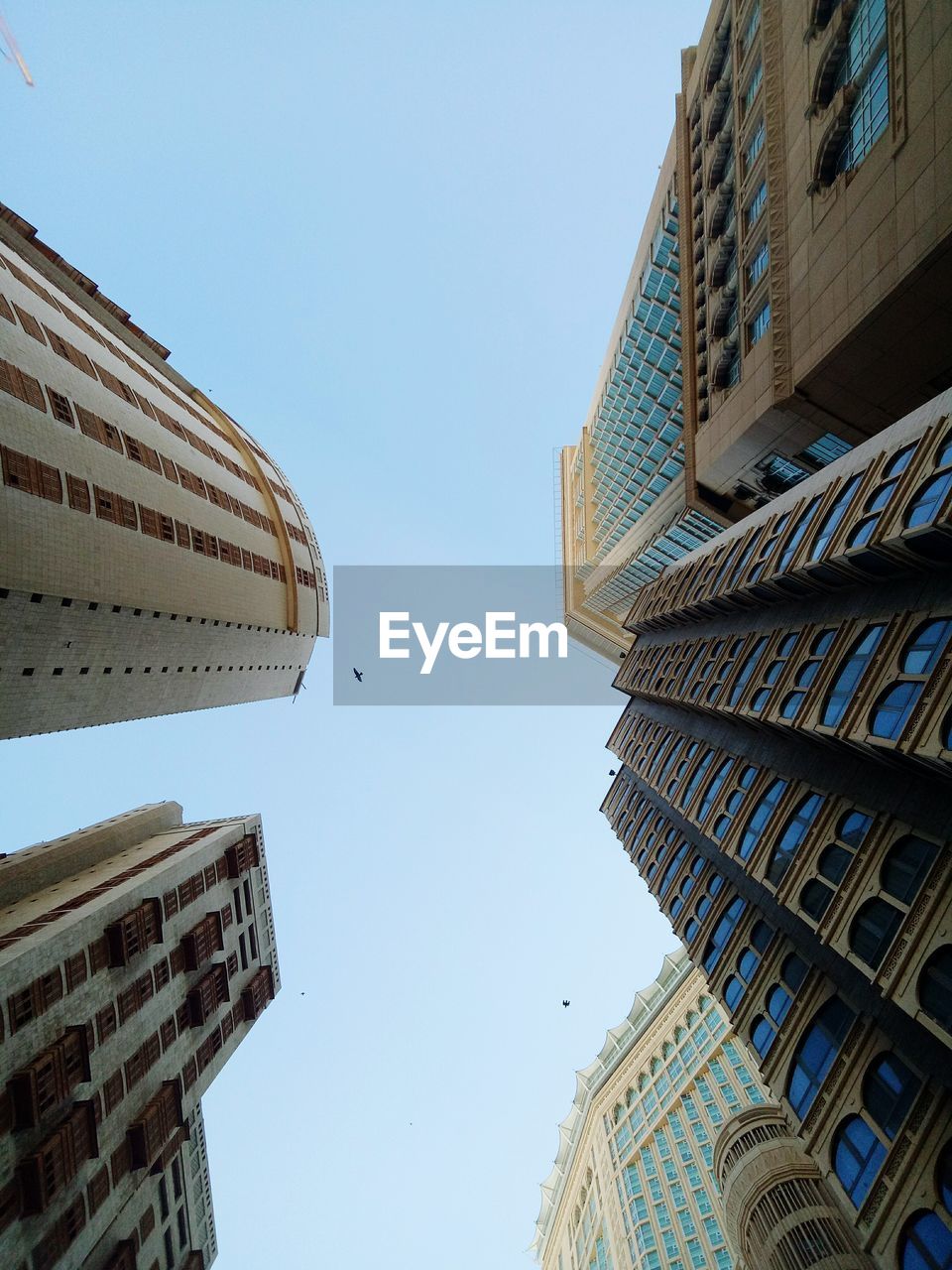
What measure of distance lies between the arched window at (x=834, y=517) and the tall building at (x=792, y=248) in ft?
26.5

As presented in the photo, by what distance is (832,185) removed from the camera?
36000 millimetres

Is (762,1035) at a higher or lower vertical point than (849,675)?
lower

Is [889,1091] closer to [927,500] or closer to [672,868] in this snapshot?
[927,500]

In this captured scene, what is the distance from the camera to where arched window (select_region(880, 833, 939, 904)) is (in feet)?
78.2

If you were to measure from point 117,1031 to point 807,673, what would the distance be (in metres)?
50.9

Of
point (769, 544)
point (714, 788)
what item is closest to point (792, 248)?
point (769, 544)

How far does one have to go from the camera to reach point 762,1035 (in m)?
32.9

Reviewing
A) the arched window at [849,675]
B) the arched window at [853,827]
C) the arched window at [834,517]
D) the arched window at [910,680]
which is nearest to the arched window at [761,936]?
the arched window at [853,827]

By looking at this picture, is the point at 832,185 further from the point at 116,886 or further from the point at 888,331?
the point at 116,886

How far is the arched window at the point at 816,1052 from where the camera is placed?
2730cm

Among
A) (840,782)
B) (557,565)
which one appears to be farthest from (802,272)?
(557,565)

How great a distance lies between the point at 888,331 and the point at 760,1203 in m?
48.5

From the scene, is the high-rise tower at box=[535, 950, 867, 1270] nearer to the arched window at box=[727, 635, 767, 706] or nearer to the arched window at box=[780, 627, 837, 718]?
the arched window at box=[727, 635, 767, 706]

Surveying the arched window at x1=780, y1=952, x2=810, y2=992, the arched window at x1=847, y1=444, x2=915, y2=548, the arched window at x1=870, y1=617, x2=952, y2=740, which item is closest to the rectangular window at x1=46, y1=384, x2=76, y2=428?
the arched window at x1=847, y1=444, x2=915, y2=548
